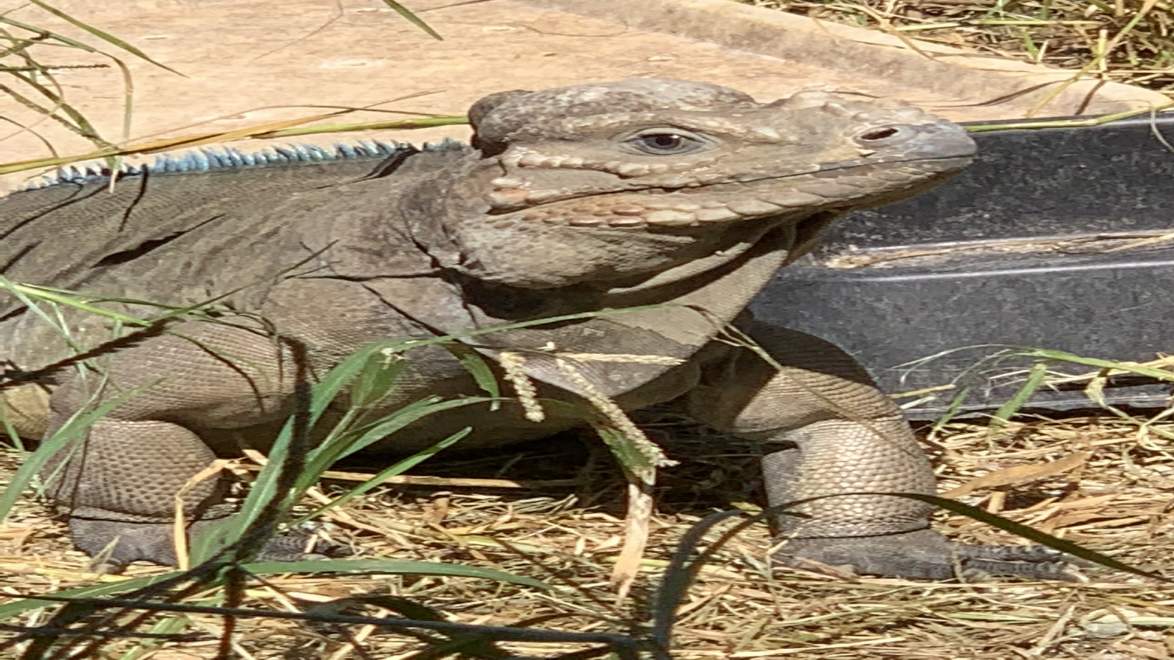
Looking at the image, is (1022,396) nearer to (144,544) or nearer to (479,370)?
(479,370)

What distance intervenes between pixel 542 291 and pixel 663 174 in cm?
27

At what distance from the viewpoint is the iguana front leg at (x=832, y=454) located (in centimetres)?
299

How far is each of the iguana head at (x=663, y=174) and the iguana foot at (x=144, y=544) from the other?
0.57 m

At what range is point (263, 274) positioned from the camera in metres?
3.02

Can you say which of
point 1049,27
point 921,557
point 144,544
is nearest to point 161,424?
point 144,544

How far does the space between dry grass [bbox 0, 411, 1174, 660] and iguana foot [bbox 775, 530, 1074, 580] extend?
0.04 meters

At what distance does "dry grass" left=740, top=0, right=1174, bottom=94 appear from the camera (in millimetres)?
5480

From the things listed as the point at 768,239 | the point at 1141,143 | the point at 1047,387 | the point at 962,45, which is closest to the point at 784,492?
the point at 768,239

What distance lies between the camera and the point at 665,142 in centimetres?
272

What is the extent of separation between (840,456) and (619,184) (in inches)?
27.1

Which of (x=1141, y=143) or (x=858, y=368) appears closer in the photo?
(x=858, y=368)

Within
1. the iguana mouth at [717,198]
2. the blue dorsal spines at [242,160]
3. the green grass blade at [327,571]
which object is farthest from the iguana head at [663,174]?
the blue dorsal spines at [242,160]

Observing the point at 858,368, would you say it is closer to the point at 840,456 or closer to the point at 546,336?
the point at 840,456

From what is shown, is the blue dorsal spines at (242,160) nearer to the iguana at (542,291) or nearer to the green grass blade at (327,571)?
the iguana at (542,291)
